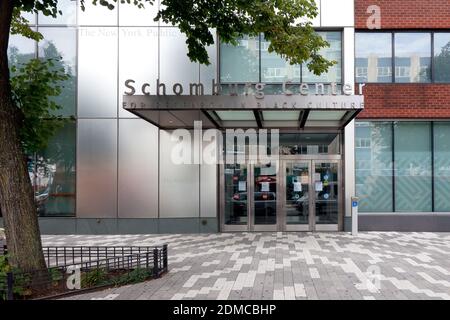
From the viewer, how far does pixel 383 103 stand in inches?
514

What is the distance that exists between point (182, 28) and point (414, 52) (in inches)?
357

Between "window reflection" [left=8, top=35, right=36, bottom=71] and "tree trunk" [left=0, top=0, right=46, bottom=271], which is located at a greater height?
"window reflection" [left=8, top=35, right=36, bottom=71]

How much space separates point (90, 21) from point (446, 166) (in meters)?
13.3

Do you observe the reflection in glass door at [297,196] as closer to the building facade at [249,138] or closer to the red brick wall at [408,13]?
the building facade at [249,138]

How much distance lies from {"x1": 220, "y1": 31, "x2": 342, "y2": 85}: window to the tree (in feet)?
13.5

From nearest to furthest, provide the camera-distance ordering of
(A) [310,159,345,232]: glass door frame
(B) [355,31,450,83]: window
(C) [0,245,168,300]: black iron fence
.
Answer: (C) [0,245,168,300]: black iron fence, (A) [310,159,345,232]: glass door frame, (B) [355,31,450,83]: window

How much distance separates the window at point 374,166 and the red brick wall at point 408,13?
11.5ft

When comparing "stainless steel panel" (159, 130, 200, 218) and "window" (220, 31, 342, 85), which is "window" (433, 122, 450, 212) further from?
"stainless steel panel" (159, 130, 200, 218)

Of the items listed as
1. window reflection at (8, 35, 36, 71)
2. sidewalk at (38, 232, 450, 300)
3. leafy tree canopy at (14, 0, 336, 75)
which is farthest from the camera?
window reflection at (8, 35, 36, 71)

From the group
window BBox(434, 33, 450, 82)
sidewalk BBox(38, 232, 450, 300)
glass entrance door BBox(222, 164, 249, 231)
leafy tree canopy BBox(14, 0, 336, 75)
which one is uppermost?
window BBox(434, 33, 450, 82)

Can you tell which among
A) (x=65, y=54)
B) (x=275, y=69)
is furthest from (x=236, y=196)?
(x=65, y=54)

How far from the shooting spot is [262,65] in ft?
43.3

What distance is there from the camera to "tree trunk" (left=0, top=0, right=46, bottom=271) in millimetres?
6461

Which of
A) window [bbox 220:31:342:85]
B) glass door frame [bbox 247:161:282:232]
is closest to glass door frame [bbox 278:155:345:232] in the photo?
glass door frame [bbox 247:161:282:232]
